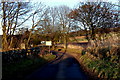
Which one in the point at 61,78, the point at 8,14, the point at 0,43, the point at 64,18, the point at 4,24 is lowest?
the point at 61,78

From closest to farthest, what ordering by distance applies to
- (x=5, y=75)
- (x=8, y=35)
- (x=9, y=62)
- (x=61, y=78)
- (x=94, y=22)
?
(x=61, y=78) < (x=5, y=75) < (x=9, y=62) < (x=8, y=35) < (x=94, y=22)

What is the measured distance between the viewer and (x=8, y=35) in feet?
71.9

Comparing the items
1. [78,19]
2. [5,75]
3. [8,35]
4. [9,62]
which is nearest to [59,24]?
[78,19]

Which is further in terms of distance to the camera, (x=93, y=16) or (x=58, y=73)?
(x=93, y=16)

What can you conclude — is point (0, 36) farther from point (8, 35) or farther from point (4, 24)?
point (4, 24)

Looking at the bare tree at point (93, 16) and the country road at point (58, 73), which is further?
the bare tree at point (93, 16)

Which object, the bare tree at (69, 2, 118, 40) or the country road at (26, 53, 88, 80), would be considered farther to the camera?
the bare tree at (69, 2, 118, 40)

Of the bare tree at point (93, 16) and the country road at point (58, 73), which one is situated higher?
the bare tree at point (93, 16)

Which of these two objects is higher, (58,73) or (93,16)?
(93,16)

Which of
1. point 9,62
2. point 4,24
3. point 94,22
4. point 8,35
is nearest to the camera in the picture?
point 9,62

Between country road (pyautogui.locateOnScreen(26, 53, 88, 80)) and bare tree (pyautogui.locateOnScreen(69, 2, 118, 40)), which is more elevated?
bare tree (pyautogui.locateOnScreen(69, 2, 118, 40))

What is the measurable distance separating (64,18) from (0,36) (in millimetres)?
22087

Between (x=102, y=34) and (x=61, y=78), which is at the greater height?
(x=102, y=34)

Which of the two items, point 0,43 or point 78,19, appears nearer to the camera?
point 0,43
